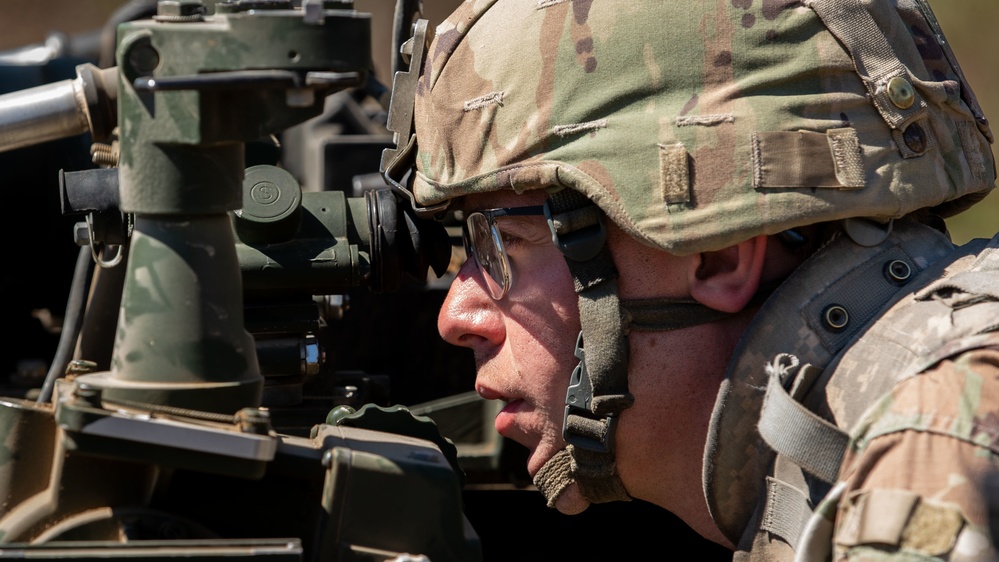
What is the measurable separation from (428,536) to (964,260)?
0.95 metres

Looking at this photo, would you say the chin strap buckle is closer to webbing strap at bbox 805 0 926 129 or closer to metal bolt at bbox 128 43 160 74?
webbing strap at bbox 805 0 926 129

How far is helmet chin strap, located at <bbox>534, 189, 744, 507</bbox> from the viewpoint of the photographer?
208 cm

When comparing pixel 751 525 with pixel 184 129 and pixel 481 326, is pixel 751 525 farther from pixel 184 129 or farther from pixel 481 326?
pixel 184 129

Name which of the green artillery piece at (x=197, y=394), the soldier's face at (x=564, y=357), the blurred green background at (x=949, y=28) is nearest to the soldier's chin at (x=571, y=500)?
the soldier's face at (x=564, y=357)

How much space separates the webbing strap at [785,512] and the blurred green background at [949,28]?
626cm

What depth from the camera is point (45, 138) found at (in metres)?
1.89

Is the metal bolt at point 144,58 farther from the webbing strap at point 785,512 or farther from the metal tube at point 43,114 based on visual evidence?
the webbing strap at point 785,512

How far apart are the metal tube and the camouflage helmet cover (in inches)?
26.7

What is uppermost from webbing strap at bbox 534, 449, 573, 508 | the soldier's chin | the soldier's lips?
the soldier's lips

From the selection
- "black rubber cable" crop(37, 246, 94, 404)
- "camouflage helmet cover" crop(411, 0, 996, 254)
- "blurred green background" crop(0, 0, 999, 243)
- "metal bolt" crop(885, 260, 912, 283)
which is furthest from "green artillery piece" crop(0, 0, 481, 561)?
"blurred green background" crop(0, 0, 999, 243)

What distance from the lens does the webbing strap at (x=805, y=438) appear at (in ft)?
5.84

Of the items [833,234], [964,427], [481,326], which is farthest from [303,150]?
[964,427]

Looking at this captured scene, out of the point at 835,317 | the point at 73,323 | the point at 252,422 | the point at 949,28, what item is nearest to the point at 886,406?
the point at 835,317

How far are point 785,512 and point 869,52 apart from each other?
2.43 ft
